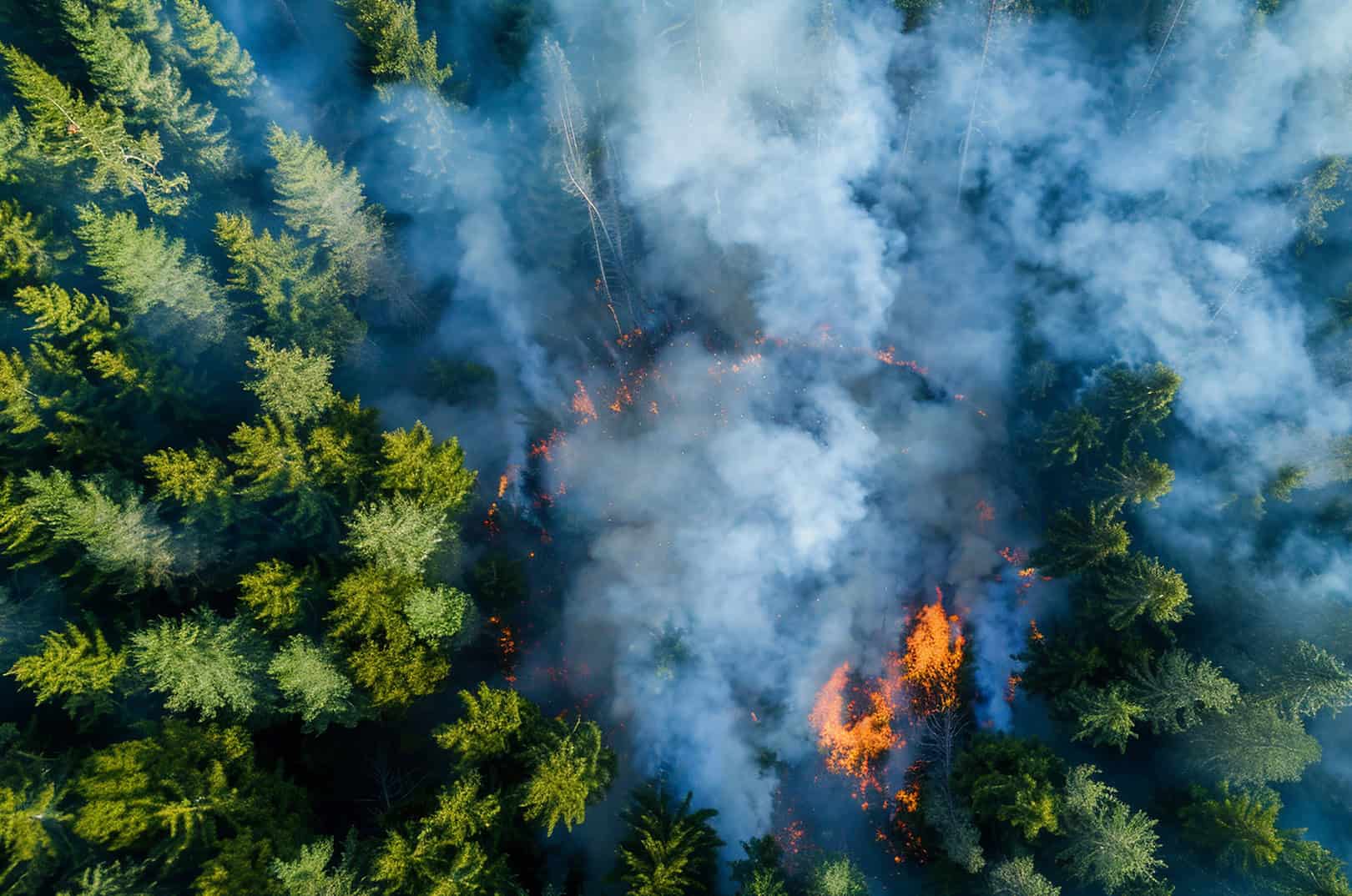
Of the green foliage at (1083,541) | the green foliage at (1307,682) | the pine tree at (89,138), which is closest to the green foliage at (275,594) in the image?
the pine tree at (89,138)

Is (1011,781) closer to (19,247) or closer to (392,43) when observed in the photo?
(392,43)

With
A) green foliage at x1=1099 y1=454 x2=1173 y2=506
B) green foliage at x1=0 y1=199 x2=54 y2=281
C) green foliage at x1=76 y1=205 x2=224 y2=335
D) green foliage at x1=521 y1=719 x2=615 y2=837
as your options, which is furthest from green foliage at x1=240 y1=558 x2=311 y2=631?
green foliage at x1=1099 y1=454 x2=1173 y2=506

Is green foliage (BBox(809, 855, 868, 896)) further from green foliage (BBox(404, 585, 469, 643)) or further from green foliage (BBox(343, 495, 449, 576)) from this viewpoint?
green foliage (BBox(343, 495, 449, 576))

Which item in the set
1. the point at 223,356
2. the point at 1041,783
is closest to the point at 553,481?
the point at 223,356

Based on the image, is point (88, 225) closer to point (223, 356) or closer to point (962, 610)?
point (223, 356)

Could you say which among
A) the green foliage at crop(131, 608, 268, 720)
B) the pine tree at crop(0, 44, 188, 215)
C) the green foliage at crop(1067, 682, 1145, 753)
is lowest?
the green foliage at crop(131, 608, 268, 720)
